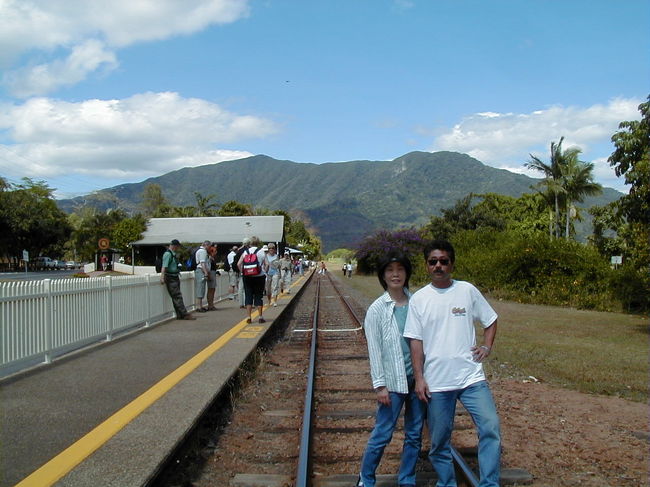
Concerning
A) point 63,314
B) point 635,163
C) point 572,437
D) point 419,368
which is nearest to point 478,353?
point 419,368

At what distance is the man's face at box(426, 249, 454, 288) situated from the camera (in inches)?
155

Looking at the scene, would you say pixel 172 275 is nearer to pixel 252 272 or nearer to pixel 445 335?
pixel 252 272

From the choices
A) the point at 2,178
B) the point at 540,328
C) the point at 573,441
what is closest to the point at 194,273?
the point at 540,328

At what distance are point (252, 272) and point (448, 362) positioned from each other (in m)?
8.20

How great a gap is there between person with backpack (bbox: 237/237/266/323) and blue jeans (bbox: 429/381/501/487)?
26.0 ft

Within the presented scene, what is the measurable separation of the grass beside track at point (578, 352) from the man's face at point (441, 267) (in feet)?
14.9

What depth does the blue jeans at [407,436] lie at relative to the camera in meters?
4.02

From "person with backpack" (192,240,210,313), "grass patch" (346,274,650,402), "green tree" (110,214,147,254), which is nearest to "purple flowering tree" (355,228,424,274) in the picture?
"green tree" (110,214,147,254)

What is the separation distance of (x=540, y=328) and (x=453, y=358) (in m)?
11.5

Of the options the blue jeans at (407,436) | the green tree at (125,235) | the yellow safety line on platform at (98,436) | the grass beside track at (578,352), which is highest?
the green tree at (125,235)

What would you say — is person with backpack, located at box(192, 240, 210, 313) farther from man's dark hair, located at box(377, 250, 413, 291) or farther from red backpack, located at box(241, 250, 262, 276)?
man's dark hair, located at box(377, 250, 413, 291)

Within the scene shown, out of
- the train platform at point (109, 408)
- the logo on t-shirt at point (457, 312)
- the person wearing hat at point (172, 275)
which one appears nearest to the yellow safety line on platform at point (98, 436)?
the train platform at point (109, 408)

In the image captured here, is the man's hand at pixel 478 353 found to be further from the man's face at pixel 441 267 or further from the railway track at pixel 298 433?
the railway track at pixel 298 433

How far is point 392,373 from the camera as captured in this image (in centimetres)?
396
